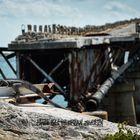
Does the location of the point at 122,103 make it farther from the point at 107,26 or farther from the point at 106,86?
the point at 107,26

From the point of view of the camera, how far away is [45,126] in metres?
9.62

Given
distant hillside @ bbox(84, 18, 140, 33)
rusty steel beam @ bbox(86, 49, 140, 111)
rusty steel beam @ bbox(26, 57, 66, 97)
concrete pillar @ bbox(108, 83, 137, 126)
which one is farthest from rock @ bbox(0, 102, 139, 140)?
distant hillside @ bbox(84, 18, 140, 33)

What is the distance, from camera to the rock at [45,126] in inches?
369

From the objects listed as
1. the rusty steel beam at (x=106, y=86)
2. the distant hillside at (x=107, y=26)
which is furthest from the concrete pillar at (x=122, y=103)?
the distant hillside at (x=107, y=26)

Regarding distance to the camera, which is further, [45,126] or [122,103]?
[122,103]

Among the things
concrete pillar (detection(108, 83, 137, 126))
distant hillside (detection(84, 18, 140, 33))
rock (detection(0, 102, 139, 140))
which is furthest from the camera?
distant hillside (detection(84, 18, 140, 33))

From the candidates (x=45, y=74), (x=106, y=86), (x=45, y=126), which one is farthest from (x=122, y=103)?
(x=45, y=126)

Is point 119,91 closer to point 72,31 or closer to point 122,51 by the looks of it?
point 122,51

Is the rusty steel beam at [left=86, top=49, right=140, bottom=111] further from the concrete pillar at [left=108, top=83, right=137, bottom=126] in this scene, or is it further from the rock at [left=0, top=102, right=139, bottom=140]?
the rock at [left=0, top=102, right=139, bottom=140]

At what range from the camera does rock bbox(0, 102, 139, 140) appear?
938cm

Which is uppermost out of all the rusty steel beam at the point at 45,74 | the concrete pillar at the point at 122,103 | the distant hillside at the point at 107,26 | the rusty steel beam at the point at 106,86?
the distant hillside at the point at 107,26

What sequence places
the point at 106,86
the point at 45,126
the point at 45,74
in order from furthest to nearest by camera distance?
the point at 106,86 → the point at 45,74 → the point at 45,126

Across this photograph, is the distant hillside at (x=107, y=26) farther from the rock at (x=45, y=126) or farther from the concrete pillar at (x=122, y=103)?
the rock at (x=45, y=126)

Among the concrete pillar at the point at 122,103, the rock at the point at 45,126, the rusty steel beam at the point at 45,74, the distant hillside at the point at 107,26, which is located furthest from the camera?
the distant hillside at the point at 107,26
